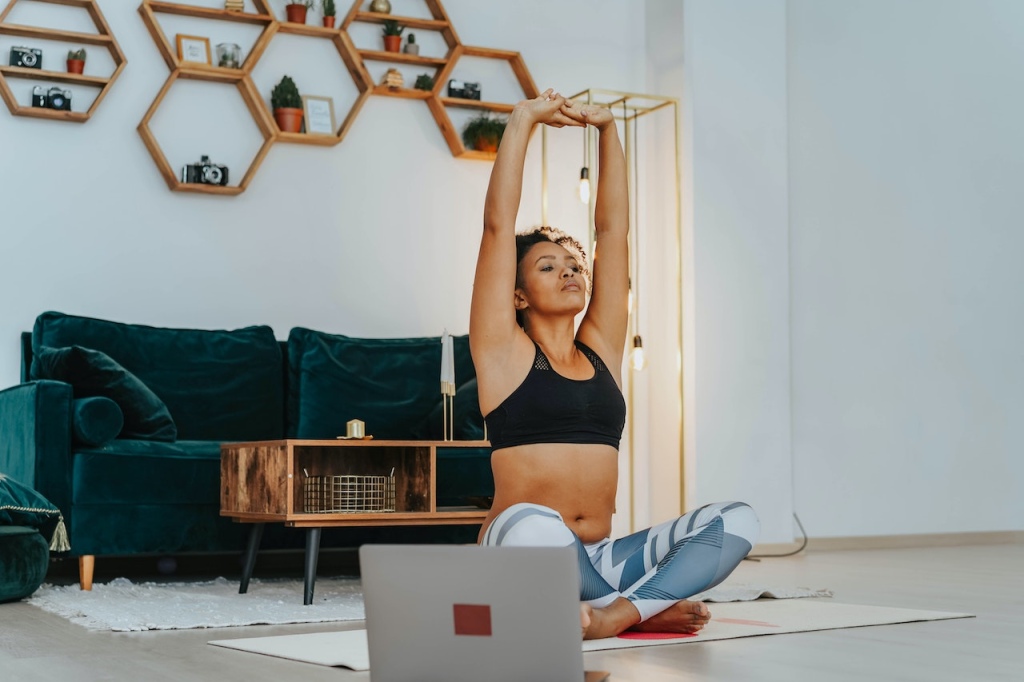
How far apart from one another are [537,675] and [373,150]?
410 cm

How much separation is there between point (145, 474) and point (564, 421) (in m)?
2.04

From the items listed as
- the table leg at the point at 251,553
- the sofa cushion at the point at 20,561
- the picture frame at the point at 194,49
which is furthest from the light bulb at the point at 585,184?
the sofa cushion at the point at 20,561

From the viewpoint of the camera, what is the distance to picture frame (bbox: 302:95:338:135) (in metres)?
5.36

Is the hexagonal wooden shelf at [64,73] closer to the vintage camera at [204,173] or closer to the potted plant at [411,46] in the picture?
the vintage camera at [204,173]

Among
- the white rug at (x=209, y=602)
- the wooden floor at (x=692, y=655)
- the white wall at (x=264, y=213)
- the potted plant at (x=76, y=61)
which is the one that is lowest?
the white rug at (x=209, y=602)

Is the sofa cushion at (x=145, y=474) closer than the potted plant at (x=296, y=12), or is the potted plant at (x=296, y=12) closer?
the sofa cushion at (x=145, y=474)

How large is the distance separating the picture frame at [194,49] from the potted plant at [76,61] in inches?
15.0

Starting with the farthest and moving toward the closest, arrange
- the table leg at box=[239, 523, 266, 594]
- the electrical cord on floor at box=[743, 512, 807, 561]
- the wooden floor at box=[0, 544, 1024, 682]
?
1. the electrical cord on floor at box=[743, 512, 807, 561]
2. the table leg at box=[239, 523, 266, 594]
3. the wooden floor at box=[0, 544, 1024, 682]

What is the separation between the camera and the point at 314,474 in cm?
371

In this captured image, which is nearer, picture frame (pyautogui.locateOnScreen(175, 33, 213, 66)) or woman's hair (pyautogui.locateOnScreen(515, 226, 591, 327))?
woman's hair (pyautogui.locateOnScreen(515, 226, 591, 327))

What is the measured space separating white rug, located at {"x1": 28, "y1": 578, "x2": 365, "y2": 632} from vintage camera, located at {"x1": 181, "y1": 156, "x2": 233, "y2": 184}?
1.66 metres

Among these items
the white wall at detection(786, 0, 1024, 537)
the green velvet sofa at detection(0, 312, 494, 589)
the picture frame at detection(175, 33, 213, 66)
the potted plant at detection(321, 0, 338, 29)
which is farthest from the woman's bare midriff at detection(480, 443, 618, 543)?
the white wall at detection(786, 0, 1024, 537)

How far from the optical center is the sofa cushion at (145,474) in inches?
156

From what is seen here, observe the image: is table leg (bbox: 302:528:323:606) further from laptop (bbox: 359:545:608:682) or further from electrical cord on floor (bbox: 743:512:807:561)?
electrical cord on floor (bbox: 743:512:807:561)
